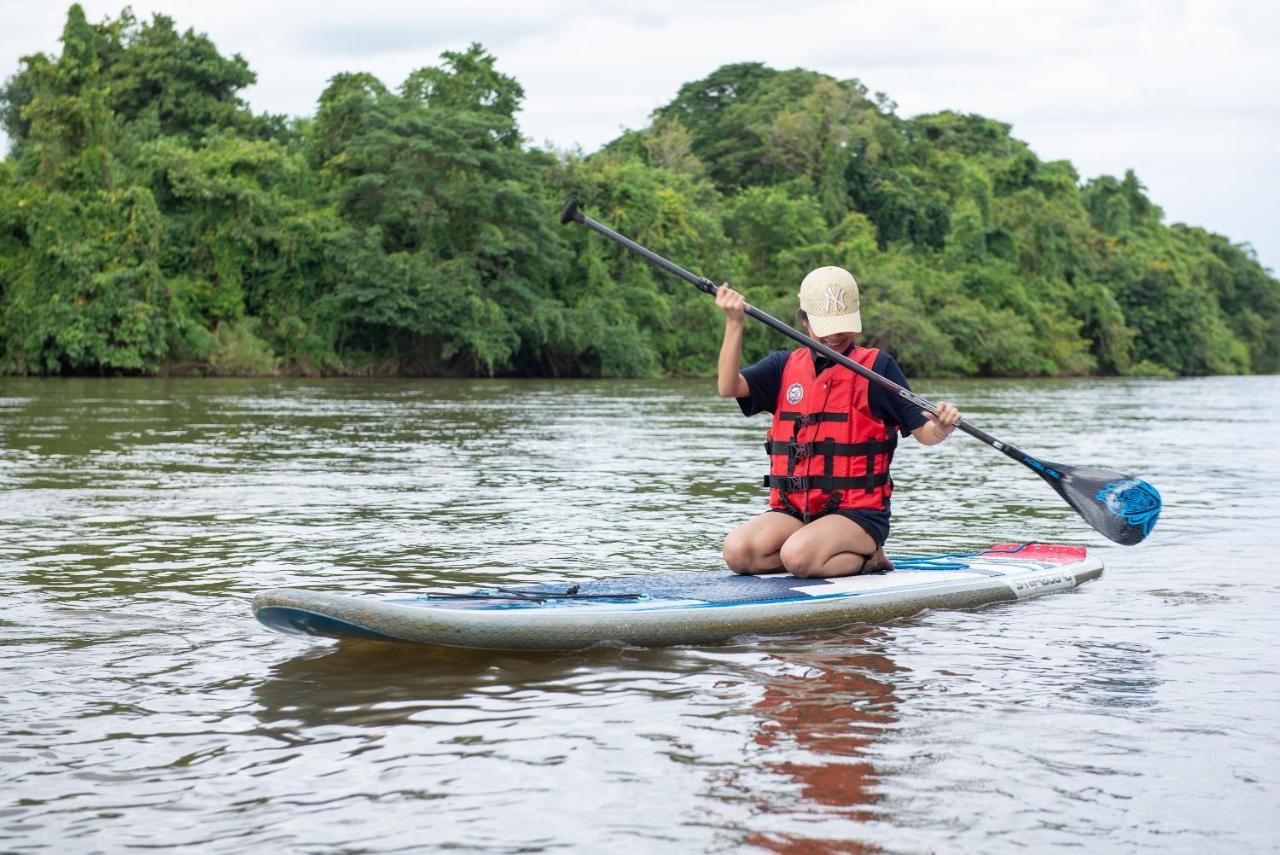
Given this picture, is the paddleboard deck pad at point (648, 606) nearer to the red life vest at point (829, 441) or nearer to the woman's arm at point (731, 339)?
the red life vest at point (829, 441)

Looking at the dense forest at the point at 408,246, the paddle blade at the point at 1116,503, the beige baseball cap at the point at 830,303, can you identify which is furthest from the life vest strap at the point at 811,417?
the dense forest at the point at 408,246

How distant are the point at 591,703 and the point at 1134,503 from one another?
9.75 feet

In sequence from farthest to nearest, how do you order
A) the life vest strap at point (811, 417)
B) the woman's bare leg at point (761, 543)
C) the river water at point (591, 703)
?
1. the woman's bare leg at point (761, 543)
2. the life vest strap at point (811, 417)
3. the river water at point (591, 703)

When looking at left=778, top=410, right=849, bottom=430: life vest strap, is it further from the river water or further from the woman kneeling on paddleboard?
the river water

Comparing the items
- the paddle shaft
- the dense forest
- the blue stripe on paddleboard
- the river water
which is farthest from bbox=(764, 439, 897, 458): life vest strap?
the dense forest

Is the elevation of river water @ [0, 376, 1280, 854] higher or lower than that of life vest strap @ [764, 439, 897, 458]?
lower

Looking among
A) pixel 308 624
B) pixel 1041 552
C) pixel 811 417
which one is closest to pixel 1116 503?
pixel 1041 552

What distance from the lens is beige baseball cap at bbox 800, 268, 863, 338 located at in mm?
5234

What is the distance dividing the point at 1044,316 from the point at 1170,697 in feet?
165

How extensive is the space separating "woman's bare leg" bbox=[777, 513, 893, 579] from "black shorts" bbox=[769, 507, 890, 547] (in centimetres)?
2

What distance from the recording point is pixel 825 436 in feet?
17.0

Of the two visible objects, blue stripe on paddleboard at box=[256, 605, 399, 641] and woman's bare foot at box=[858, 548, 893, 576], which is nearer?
blue stripe on paddleboard at box=[256, 605, 399, 641]

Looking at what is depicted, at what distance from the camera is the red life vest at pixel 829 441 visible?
16.9 feet

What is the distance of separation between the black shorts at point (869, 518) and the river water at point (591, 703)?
0.35 m
